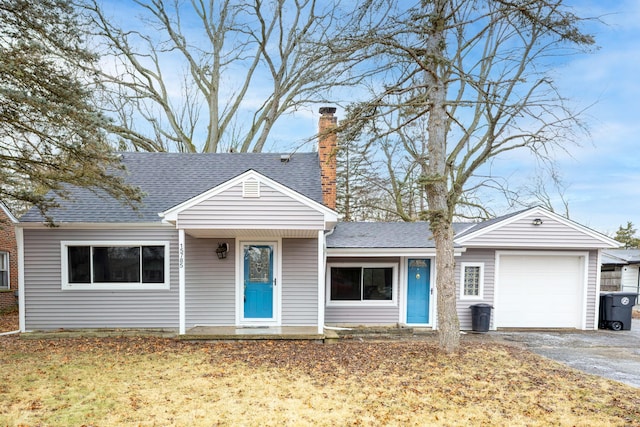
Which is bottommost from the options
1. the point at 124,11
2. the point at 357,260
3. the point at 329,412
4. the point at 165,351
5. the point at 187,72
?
the point at 165,351

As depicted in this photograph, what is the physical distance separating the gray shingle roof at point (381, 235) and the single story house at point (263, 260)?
8cm

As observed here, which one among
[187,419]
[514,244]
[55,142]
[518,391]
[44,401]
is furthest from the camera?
[514,244]

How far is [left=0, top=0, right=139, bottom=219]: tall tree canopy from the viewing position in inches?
233

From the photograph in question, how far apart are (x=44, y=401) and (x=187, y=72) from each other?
19.3m

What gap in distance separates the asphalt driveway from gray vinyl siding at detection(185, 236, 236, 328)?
7.24 metres

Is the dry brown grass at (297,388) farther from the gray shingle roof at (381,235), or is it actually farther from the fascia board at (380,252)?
the gray shingle roof at (381,235)

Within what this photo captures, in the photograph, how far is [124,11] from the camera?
18.0 meters

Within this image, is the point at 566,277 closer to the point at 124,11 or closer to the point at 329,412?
the point at 329,412

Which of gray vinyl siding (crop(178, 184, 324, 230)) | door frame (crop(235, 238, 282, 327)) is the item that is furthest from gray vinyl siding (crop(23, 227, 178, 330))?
gray vinyl siding (crop(178, 184, 324, 230))

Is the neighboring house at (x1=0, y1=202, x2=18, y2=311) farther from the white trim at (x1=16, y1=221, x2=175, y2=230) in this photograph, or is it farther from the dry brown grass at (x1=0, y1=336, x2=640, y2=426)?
the dry brown grass at (x1=0, y1=336, x2=640, y2=426)

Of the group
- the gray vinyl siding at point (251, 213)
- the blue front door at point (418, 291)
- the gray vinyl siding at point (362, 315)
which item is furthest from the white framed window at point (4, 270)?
the blue front door at point (418, 291)

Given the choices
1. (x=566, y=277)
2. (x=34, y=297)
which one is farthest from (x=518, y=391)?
(x=34, y=297)

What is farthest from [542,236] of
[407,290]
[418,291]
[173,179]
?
[173,179]

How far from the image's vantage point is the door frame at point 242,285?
31.7ft
